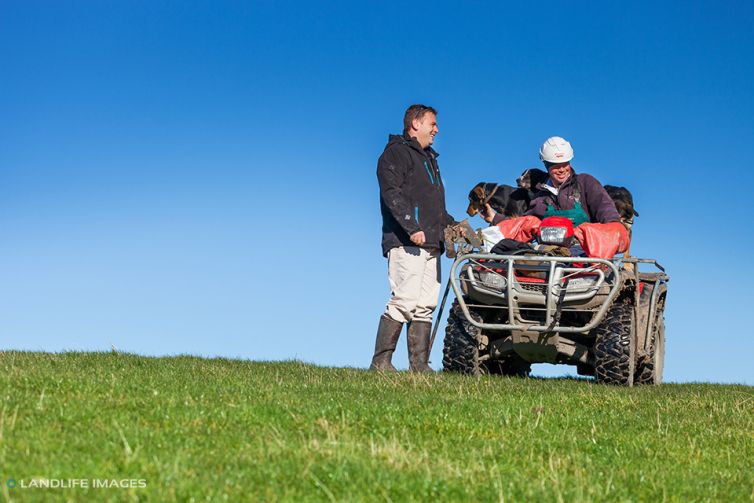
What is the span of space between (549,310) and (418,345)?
1.87m

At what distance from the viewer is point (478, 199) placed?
46.8 feet

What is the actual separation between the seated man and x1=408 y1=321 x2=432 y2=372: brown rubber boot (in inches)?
77.7

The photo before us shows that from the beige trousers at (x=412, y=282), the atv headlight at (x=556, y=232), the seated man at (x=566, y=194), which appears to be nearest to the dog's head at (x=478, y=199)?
the seated man at (x=566, y=194)

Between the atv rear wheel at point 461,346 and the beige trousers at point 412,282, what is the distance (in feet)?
1.22

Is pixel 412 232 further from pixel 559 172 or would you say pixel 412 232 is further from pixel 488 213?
pixel 559 172

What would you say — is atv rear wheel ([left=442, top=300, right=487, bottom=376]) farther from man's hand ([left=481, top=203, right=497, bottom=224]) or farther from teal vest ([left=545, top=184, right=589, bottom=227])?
teal vest ([left=545, top=184, right=589, bottom=227])

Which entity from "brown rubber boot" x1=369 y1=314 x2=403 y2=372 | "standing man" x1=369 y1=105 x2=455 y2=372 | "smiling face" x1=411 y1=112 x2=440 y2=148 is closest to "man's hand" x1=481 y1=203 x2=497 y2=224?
"standing man" x1=369 y1=105 x2=455 y2=372

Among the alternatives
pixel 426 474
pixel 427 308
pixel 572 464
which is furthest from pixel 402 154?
pixel 426 474

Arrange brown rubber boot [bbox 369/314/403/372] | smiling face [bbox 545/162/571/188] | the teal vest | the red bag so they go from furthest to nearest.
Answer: smiling face [bbox 545/162/571/188] → the teal vest → brown rubber boot [bbox 369/314/403/372] → the red bag

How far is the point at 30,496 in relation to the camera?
202 inches

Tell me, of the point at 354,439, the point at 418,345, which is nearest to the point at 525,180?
the point at 418,345

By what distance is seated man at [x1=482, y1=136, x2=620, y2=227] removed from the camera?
13.6m

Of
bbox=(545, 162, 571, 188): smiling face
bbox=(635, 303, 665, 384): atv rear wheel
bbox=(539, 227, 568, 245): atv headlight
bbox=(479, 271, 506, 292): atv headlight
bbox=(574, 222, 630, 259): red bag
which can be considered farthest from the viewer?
bbox=(635, 303, 665, 384): atv rear wheel

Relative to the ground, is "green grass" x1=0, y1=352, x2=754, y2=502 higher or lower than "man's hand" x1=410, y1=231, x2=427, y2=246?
lower
